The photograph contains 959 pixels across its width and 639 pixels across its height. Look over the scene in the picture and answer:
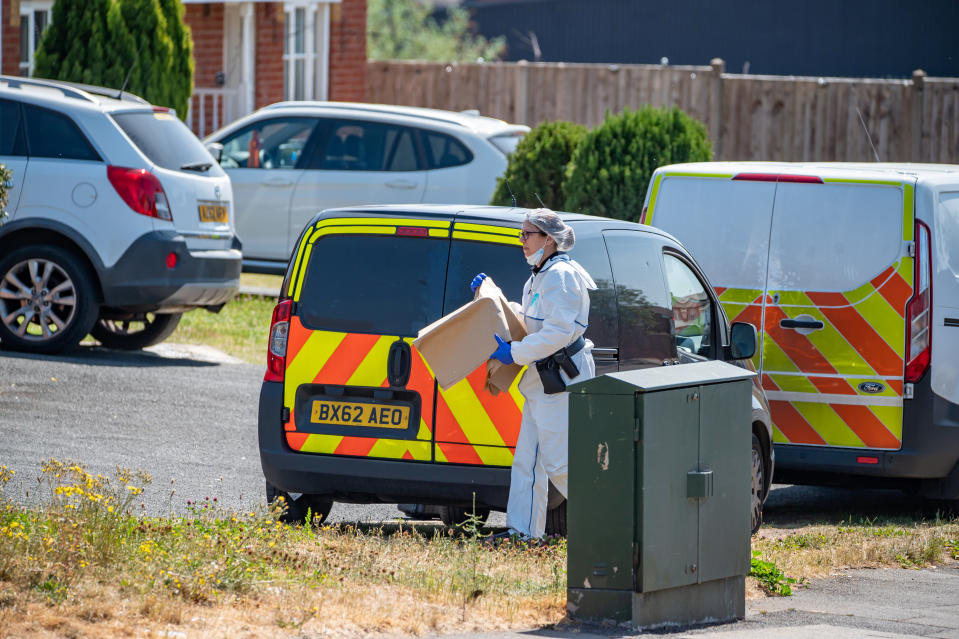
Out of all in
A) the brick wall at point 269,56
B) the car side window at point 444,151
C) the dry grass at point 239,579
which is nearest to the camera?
the dry grass at point 239,579

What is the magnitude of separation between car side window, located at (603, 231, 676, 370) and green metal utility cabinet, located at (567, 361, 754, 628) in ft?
4.47

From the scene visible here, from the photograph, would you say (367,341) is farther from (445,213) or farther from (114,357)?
(114,357)

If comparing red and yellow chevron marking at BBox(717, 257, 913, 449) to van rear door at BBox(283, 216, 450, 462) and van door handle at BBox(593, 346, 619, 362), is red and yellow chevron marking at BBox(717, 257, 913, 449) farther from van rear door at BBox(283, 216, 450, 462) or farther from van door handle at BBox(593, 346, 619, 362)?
van rear door at BBox(283, 216, 450, 462)

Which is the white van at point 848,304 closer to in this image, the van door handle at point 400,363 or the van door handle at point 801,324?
the van door handle at point 801,324

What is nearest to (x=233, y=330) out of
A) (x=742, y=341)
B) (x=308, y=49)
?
(x=742, y=341)

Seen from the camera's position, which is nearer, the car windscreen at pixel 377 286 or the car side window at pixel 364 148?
the car windscreen at pixel 377 286

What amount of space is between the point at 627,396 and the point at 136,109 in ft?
25.3

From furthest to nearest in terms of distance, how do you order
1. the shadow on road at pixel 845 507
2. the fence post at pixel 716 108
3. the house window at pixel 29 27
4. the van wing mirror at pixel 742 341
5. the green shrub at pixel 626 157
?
the house window at pixel 29 27
the fence post at pixel 716 108
the green shrub at pixel 626 157
the shadow on road at pixel 845 507
the van wing mirror at pixel 742 341

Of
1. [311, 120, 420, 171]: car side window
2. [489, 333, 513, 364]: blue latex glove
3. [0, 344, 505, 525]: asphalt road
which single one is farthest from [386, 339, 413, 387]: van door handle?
[311, 120, 420, 171]: car side window

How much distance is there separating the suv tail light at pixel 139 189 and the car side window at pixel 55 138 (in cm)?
33

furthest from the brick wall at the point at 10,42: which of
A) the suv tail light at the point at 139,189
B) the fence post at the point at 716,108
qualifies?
the fence post at the point at 716,108

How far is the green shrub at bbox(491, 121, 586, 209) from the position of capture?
1515 centimetres

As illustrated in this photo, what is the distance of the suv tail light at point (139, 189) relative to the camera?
38.5 feet

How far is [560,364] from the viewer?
22.4ft
